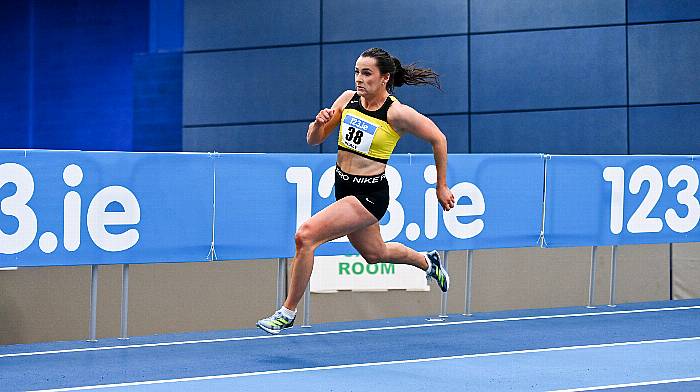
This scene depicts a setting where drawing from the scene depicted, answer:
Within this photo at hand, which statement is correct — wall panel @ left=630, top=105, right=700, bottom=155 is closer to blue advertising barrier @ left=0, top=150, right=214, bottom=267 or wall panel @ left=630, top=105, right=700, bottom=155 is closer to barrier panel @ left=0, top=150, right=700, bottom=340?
barrier panel @ left=0, top=150, right=700, bottom=340

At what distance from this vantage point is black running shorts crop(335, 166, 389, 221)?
6.61 m

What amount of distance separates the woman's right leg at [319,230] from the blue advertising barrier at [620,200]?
3.00 meters

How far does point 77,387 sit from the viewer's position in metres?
5.50

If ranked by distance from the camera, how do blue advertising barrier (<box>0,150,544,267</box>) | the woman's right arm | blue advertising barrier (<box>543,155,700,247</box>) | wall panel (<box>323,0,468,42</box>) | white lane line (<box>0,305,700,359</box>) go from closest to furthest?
1. the woman's right arm
2. white lane line (<box>0,305,700,359</box>)
3. blue advertising barrier (<box>0,150,544,267</box>)
4. blue advertising barrier (<box>543,155,700,247</box>)
5. wall panel (<box>323,0,468,42</box>)

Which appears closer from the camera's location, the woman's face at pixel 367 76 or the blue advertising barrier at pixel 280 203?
the woman's face at pixel 367 76

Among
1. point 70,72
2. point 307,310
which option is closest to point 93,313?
point 307,310

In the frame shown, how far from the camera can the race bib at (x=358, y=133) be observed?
6.54 m

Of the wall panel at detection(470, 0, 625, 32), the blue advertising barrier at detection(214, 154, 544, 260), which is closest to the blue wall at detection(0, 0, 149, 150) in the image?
the wall panel at detection(470, 0, 625, 32)

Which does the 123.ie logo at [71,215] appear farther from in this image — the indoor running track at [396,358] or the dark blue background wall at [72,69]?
the dark blue background wall at [72,69]

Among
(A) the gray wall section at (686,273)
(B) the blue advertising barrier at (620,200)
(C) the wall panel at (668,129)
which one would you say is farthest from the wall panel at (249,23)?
(B) the blue advertising barrier at (620,200)

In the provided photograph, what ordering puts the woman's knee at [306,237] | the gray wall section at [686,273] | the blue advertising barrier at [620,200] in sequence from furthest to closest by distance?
the gray wall section at [686,273] → the blue advertising barrier at [620,200] → the woman's knee at [306,237]

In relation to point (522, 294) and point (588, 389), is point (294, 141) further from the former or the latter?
point (588, 389)

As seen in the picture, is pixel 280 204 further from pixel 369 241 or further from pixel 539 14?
pixel 539 14

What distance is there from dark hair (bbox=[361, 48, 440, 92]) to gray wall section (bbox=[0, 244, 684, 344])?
140 inches
